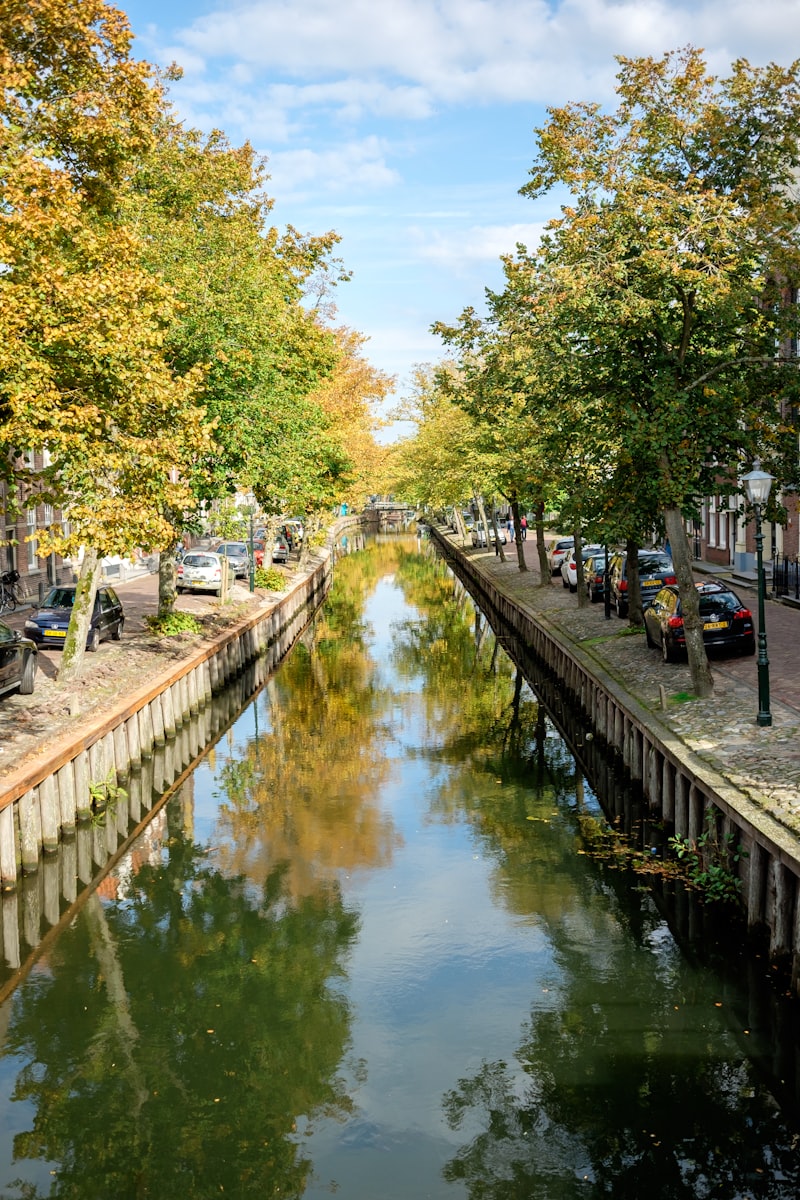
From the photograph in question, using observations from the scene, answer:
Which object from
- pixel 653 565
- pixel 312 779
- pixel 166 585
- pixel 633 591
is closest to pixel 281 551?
pixel 166 585

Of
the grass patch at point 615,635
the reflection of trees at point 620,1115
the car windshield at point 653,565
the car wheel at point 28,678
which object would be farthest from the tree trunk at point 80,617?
the car windshield at point 653,565

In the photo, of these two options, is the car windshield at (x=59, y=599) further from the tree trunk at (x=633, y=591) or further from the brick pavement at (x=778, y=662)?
the brick pavement at (x=778, y=662)

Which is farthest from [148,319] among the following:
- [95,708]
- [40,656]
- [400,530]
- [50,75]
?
[400,530]

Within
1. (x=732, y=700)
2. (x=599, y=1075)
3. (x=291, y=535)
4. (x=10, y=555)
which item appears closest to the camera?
(x=599, y=1075)

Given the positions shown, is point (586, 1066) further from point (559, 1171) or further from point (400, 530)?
point (400, 530)

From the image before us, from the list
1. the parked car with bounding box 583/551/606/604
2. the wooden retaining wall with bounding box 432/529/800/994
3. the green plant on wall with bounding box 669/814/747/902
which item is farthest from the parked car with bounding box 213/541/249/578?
the green plant on wall with bounding box 669/814/747/902

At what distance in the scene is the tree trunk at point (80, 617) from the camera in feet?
77.7

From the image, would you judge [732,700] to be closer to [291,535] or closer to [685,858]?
[685,858]

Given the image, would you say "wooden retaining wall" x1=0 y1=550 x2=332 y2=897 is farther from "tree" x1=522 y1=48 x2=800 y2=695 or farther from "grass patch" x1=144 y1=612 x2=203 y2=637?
"tree" x1=522 y1=48 x2=800 y2=695

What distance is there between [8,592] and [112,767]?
23.8m

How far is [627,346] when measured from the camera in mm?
21438

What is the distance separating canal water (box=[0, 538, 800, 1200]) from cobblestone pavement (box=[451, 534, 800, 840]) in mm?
2196

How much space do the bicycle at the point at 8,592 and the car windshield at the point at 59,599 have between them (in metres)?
10.0

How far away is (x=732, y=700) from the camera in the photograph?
69.7ft
